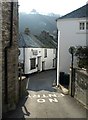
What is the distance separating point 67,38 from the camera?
30219mm

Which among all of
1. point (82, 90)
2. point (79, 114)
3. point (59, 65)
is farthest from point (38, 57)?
point (79, 114)

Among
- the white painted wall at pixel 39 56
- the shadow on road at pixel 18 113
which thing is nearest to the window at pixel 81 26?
the white painted wall at pixel 39 56

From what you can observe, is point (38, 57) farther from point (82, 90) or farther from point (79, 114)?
point (79, 114)

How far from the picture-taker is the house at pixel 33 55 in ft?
134

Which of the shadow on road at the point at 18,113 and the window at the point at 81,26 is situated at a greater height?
the window at the point at 81,26

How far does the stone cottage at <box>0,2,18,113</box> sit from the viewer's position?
1486 centimetres

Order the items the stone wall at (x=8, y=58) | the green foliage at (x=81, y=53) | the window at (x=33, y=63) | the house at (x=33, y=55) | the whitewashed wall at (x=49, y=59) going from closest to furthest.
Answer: the stone wall at (x=8, y=58) → the green foliage at (x=81, y=53) → the house at (x=33, y=55) → the window at (x=33, y=63) → the whitewashed wall at (x=49, y=59)

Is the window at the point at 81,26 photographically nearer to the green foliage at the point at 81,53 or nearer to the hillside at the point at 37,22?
the green foliage at the point at 81,53

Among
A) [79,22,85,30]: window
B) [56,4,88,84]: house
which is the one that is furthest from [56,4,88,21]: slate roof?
[79,22,85,30]: window

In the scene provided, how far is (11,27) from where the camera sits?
15.8 meters

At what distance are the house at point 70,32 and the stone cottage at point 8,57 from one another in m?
14.2

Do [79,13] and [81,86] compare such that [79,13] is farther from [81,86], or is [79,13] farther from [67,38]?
[81,86]

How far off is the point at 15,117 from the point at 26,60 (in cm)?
2699

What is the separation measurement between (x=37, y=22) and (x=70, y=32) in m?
30.8
